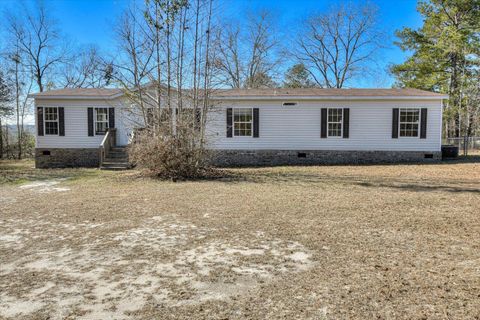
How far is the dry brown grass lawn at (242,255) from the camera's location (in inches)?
104

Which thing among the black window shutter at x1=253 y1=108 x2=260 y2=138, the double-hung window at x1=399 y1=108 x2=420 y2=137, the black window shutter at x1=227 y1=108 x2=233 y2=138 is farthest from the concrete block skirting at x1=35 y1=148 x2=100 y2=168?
the double-hung window at x1=399 y1=108 x2=420 y2=137

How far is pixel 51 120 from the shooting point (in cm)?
1438

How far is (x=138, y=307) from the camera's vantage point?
263 cm

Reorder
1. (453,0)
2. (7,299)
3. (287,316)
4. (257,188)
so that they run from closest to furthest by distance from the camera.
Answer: (287,316) → (7,299) → (257,188) → (453,0)

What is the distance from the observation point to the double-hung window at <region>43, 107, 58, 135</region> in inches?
564

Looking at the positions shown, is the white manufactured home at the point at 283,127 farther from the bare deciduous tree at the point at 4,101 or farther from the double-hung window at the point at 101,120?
the bare deciduous tree at the point at 4,101

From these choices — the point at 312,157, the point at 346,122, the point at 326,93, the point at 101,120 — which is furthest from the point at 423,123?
the point at 101,120

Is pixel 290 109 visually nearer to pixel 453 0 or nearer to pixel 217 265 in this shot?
pixel 217 265

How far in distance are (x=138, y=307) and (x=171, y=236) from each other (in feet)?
6.12

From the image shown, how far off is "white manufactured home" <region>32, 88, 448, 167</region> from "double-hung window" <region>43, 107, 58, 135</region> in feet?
0.13

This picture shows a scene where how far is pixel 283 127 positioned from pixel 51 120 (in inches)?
392

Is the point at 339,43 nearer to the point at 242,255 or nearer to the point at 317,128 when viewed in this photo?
the point at 317,128

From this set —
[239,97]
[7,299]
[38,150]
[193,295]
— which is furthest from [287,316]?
[38,150]

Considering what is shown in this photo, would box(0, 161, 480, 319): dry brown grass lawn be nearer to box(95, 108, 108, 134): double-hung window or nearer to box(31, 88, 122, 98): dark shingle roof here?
box(95, 108, 108, 134): double-hung window
